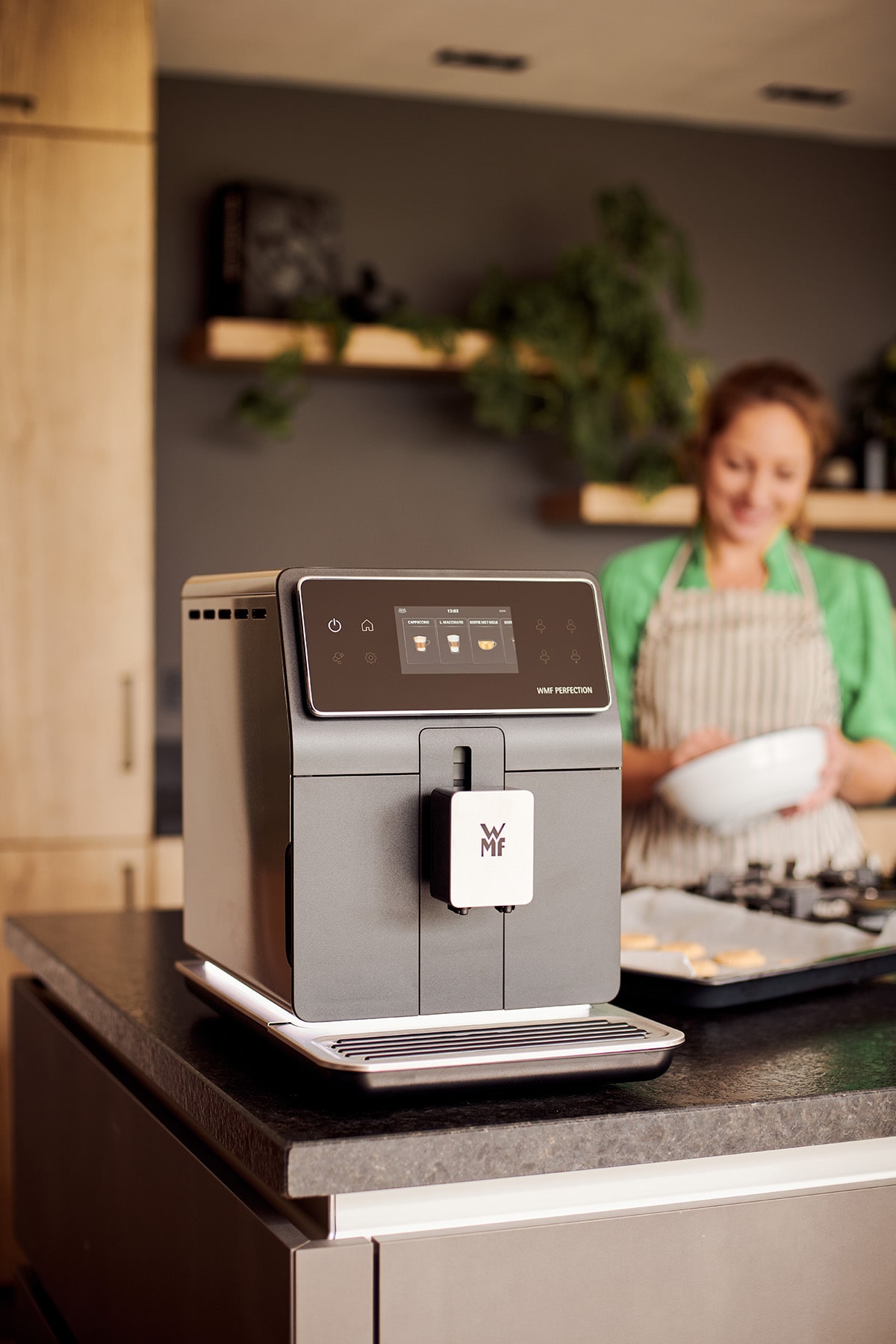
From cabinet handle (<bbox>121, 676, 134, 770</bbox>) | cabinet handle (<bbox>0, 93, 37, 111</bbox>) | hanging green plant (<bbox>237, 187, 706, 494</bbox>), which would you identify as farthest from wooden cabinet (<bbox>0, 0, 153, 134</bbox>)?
cabinet handle (<bbox>121, 676, 134, 770</bbox>)

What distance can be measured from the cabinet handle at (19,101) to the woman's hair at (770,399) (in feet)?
4.71

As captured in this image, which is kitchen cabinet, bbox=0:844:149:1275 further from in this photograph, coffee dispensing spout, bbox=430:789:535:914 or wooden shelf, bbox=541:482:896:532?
coffee dispensing spout, bbox=430:789:535:914

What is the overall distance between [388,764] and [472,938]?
13 centimetres

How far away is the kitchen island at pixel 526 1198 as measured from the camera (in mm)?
813

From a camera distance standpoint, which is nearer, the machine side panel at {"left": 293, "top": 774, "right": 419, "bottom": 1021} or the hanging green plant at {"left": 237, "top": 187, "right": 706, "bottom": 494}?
the machine side panel at {"left": 293, "top": 774, "right": 419, "bottom": 1021}

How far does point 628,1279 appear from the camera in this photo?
0.87 meters

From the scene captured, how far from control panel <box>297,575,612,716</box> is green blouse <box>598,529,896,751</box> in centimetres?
136

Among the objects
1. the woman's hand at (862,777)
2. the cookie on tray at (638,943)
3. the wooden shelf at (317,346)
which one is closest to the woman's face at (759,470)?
the woman's hand at (862,777)

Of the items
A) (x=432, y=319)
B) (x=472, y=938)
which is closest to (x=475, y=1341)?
(x=472, y=938)

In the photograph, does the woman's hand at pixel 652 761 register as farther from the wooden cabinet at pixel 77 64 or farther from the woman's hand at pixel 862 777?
the wooden cabinet at pixel 77 64

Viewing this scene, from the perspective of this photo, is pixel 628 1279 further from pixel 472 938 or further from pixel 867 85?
pixel 867 85

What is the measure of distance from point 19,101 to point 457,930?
2.37 m

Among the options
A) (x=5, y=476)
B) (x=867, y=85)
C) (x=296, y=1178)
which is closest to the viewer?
(x=296, y=1178)

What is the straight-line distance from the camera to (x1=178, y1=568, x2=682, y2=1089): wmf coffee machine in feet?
2.90
